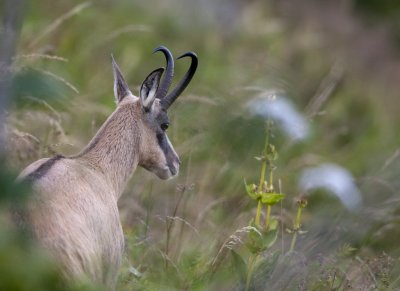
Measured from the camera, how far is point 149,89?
7.29m

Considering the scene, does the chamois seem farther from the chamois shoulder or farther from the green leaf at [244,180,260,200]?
the green leaf at [244,180,260,200]

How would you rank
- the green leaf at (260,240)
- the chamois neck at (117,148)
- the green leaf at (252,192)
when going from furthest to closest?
the chamois neck at (117,148)
the green leaf at (252,192)
the green leaf at (260,240)

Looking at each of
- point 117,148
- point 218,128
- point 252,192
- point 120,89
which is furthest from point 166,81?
point 252,192

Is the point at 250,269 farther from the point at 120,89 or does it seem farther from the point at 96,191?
the point at 120,89

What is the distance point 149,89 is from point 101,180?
Result: 2.83 ft

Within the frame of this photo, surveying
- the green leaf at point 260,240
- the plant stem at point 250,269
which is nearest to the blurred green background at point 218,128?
the plant stem at point 250,269

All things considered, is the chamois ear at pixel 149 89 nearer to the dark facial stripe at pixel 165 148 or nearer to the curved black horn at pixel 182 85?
the curved black horn at pixel 182 85

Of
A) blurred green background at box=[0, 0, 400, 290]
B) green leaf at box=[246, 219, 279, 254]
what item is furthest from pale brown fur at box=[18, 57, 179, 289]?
green leaf at box=[246, 219, 279, 254]

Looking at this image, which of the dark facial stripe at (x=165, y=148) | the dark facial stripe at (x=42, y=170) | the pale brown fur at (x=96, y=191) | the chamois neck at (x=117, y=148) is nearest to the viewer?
the pale brown fur at (x=96, y=191)

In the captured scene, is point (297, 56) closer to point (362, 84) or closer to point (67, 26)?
point (362, 84)

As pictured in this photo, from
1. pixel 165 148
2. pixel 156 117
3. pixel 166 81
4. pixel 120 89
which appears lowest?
pixel 165 148

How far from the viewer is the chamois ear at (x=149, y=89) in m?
7.11

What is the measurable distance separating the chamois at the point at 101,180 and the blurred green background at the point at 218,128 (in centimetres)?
29

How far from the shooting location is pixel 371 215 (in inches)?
317
